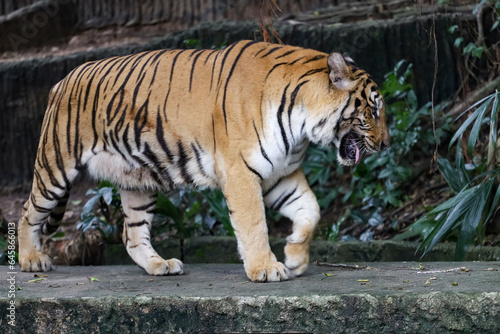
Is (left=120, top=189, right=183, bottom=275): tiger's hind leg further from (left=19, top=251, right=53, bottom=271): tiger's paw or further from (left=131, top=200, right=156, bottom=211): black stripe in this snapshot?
(left=19, top=251, right=53, bottom=271): tiger's paw

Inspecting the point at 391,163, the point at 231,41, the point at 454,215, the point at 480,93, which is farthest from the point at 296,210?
the point at 231,41

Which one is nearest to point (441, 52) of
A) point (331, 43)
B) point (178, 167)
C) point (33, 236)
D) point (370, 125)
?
point (331, 43)

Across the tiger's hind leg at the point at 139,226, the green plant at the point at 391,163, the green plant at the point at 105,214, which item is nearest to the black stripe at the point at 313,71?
the tiger's hind leg at the point at 139,226

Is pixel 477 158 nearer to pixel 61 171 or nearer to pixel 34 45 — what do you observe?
pixel 61 171

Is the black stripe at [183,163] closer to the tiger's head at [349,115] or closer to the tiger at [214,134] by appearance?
the tiger at [214,134]

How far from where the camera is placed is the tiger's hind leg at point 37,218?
4.48m

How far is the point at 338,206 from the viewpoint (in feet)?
23.0

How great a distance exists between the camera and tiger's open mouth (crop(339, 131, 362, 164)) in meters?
3.94

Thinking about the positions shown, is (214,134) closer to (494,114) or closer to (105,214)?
(494,114)

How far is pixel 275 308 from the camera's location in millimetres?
2914

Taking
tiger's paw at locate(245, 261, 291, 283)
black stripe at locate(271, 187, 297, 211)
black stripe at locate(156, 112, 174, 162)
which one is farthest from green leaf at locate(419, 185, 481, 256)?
black stripe at locate(156, 112, 174, 162)

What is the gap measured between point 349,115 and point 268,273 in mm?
1006

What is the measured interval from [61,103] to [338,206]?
11.0ft

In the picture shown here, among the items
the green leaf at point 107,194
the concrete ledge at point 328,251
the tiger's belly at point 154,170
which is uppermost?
the tiger's belly at point 154,170
